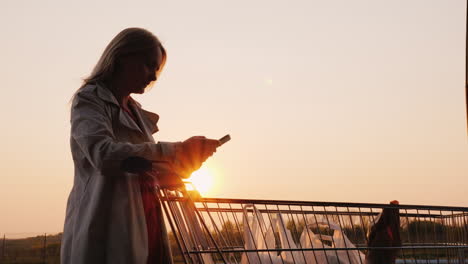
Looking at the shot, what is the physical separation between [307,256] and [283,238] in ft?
0.61

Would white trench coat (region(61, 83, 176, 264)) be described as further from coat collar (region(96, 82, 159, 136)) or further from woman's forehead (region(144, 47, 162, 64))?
woman's forehead (region(144, 47, 162, 64))

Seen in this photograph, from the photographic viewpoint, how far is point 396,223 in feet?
11.3

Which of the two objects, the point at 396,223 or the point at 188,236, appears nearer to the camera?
the point at 188,236

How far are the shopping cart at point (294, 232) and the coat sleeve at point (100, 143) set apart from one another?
232mm

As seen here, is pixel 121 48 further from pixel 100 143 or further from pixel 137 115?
pixel 100 143

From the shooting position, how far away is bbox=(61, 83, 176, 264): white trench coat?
210 centimetres

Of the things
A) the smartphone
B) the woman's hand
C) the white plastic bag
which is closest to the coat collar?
the woman's hand

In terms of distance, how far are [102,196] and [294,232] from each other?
159 centimetres

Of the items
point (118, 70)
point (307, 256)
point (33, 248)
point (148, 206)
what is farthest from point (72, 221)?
A: point (33, 248)

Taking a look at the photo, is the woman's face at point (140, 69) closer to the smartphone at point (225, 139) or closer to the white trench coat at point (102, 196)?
the white trench coat at point (102, 196)

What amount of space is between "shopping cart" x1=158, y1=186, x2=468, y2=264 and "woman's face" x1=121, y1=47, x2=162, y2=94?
1.55 ft

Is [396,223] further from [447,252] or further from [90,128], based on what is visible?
[90,128]

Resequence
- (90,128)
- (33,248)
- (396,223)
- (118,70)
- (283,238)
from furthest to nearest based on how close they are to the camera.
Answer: (33,248), (396,223), (283,238), (118,70), (90,128)

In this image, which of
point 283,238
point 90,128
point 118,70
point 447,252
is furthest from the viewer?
point 447,252
